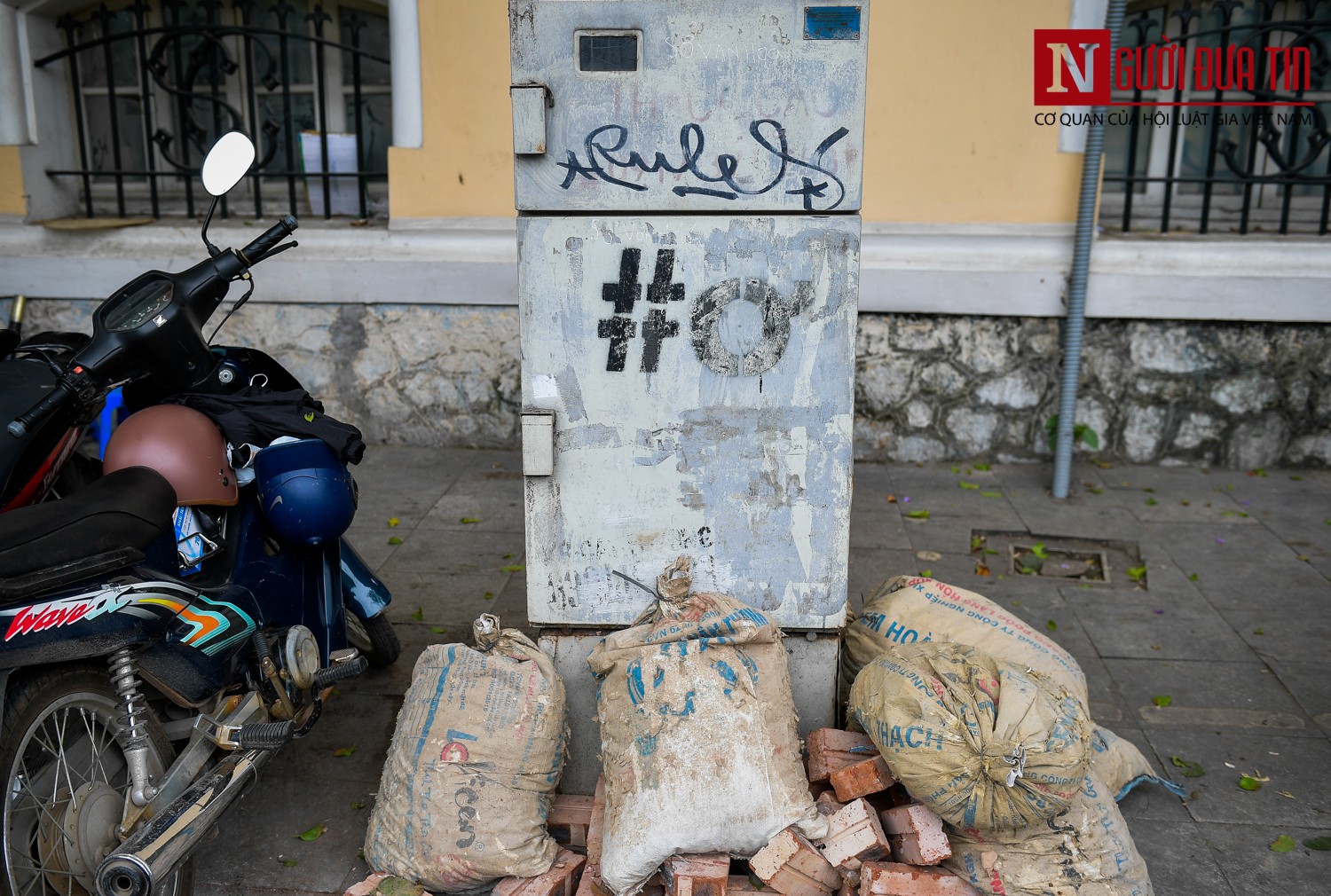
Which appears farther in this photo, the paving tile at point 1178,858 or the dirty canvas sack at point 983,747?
the paving tile at point 1178,858

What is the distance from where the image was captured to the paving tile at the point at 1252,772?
309 cm

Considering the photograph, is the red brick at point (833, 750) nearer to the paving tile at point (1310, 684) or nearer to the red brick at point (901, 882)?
the red brick at point (901, 882)

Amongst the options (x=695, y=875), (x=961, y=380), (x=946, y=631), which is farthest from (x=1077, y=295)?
(x=695, y=875)

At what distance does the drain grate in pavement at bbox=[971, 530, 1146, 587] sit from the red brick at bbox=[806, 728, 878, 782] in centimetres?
222

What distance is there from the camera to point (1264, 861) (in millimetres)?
2875

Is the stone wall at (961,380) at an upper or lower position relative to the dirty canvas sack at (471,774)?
upper

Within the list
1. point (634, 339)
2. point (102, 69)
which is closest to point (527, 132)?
point (634, 339)

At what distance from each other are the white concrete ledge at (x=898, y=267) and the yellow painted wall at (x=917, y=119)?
154 millimetres

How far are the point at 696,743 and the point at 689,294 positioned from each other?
45.4 inches

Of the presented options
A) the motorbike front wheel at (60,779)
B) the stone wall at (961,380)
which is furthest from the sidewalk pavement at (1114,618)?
the motorbike front wheel at (60,779)

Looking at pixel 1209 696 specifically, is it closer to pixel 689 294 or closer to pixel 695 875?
pixel 695 875

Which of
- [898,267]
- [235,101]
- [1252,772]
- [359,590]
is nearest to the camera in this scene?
[1252,772]

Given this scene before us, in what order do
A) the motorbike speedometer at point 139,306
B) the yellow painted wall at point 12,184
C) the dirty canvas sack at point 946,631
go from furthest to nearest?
1. the yellow painted wall at point 12,184
2. the dirty canvas sack at point 946,631
3. the motorbike speedometer at point 139,306

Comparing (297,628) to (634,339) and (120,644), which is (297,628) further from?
(634,339)
